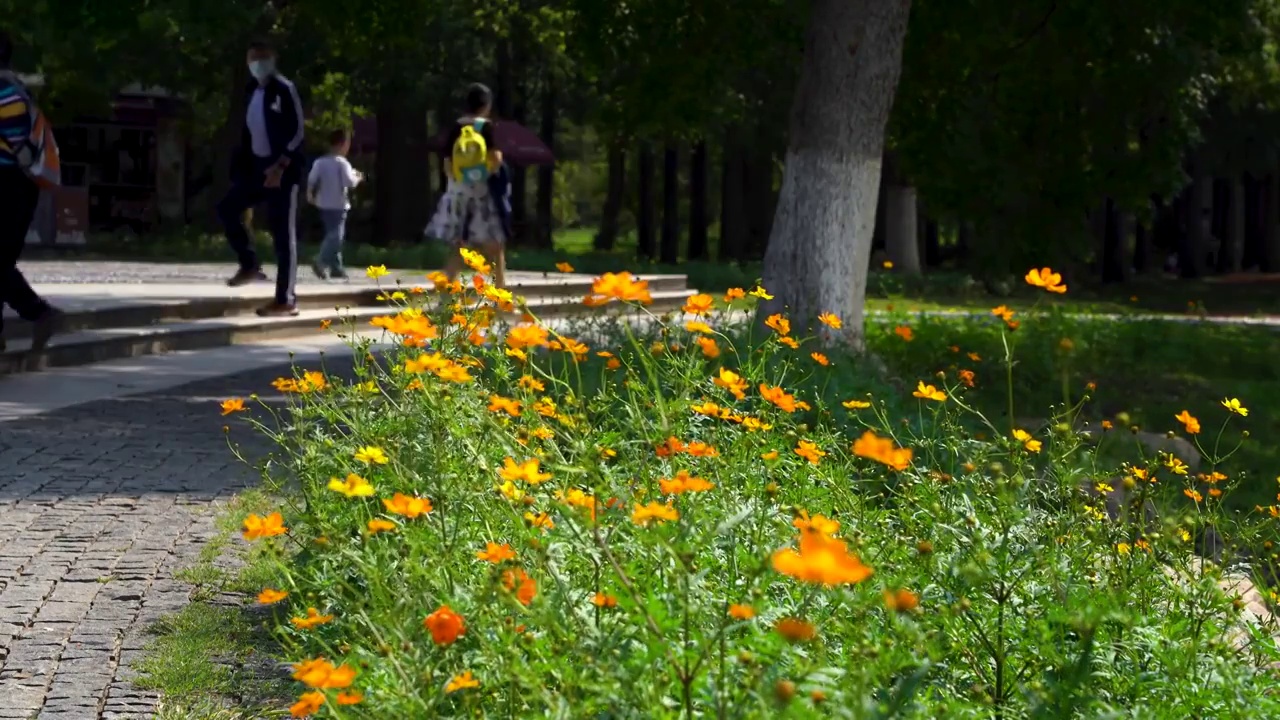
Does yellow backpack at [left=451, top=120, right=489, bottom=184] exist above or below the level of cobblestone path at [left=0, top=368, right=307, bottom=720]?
above

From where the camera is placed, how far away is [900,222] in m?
35.8

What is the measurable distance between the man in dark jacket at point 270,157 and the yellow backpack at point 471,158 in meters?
1.36

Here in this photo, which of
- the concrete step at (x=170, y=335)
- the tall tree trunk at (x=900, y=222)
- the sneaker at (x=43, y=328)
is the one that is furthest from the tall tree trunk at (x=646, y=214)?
the sneaker at (x=43, y=328)

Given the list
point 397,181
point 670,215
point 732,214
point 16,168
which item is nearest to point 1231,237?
point 732,214

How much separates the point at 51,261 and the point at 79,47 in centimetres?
Result: 585

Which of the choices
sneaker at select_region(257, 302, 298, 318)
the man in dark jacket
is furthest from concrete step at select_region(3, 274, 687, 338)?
the man in dark jacket

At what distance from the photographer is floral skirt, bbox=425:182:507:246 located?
637 inches

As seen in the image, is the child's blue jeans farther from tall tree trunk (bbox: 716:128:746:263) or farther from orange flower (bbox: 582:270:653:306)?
tall tree trunk (bbox: 716:128:746:263)

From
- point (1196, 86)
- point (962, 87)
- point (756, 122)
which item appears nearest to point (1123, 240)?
point (756, 122)

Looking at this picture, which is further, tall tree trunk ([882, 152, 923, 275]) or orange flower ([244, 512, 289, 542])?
tall tree trunk ([882, 152, 923, 275])

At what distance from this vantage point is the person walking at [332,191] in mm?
21875

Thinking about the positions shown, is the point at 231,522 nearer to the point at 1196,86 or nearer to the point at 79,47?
the point at 1196,86

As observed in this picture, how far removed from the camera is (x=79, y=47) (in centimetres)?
3303

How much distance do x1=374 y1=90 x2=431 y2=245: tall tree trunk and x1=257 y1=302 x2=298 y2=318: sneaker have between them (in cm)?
2600
